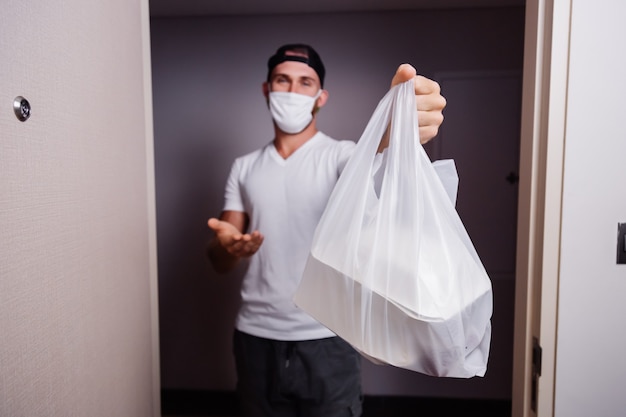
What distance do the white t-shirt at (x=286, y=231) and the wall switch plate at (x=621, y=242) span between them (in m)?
0.61

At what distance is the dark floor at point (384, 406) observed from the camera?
1.96 meters

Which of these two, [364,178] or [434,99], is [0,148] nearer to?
[364,178]

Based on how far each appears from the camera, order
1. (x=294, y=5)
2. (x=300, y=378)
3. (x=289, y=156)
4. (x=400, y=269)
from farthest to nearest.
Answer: (x=294, y=5)
(x=289, y=156)
(x=300, y=378)
(x=400, y=269)

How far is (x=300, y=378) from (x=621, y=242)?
785mm

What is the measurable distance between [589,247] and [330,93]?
147cm

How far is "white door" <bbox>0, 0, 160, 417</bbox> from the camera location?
1.46 feet

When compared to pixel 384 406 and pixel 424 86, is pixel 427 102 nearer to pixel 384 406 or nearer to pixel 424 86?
pixel 424 86

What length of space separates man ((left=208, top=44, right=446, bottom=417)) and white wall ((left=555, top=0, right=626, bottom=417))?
53 centimetres

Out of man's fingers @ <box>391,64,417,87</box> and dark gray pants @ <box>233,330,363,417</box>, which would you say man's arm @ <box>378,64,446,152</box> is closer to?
man's fingers @ <box>391,64,417,87</box>

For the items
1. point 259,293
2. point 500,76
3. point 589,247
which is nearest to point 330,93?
point 500,76

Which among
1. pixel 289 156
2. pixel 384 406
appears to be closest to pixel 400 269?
pixel 289 156

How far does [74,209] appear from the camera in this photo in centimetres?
57

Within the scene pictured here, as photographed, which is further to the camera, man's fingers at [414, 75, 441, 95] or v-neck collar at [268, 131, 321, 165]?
v-neck collar at [268, 131, 321, 165]

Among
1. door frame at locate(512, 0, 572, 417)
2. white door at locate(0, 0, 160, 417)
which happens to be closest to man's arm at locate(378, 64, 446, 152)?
door frame at locate(512, 0, 572, 417)
